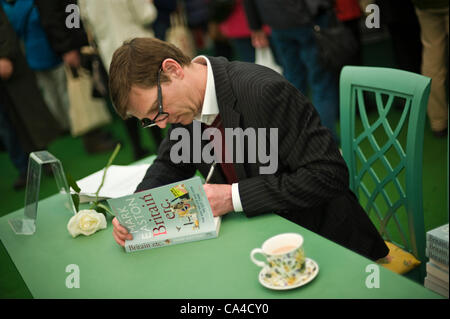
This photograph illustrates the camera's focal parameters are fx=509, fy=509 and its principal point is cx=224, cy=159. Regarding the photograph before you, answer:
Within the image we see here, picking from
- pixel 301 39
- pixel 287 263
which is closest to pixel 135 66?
pixel 287 263

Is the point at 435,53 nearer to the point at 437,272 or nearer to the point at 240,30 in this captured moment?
the point at 240,30

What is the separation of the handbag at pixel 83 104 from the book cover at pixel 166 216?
9.85 ft

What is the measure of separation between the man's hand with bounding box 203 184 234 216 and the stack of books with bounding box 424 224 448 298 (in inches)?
19.8

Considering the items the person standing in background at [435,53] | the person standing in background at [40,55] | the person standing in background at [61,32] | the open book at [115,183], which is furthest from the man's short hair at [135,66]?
the person standing in background at [40,55]

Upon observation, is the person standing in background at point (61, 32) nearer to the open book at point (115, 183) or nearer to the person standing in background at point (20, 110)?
the person standing in background at point (20, 110)

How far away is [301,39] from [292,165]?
2003 millimetres

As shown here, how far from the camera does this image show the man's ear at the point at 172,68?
4.59 ft

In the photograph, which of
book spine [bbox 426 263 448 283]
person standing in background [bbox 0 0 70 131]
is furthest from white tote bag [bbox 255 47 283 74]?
book spine [bbox 426 263 448 283]

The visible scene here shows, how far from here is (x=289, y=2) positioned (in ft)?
10.0

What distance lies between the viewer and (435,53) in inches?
120

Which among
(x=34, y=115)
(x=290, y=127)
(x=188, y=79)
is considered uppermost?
(x=188, y=79)
